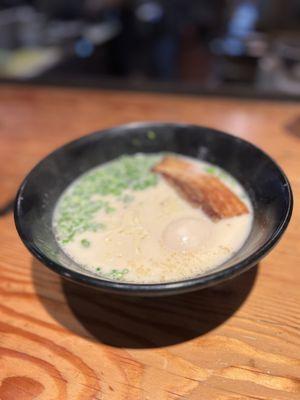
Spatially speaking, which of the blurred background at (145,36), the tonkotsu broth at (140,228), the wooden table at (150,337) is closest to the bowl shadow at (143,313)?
the wooden table at (150,337)

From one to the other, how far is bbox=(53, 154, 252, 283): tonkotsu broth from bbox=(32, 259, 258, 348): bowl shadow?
108mm

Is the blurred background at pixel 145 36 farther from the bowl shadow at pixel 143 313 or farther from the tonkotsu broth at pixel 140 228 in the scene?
the bowl shadow at pixel 143 313

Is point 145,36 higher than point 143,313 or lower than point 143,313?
higher

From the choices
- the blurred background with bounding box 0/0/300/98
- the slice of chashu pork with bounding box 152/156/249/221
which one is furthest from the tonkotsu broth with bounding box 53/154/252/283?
the blurred background with bounding box 0/0/300/98

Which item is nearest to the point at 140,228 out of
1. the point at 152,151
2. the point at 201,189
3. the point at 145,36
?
the point at 201,189

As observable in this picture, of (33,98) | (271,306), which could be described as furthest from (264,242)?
(33,98)

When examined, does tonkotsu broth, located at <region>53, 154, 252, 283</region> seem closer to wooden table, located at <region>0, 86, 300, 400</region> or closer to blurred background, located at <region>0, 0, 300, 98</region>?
wooden table, located at <region>0, 86, 300, 400</region>

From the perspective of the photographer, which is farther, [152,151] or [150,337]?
[152,151]

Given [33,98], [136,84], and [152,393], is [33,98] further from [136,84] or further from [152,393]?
[152,393]

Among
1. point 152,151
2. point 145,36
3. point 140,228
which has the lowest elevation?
point 140,228

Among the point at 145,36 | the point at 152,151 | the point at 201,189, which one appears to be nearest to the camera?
the point at 201,189

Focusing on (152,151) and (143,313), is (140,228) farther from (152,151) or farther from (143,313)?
(152,151)

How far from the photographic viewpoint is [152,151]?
5.32ft

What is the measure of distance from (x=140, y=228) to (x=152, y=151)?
1.55 ft
